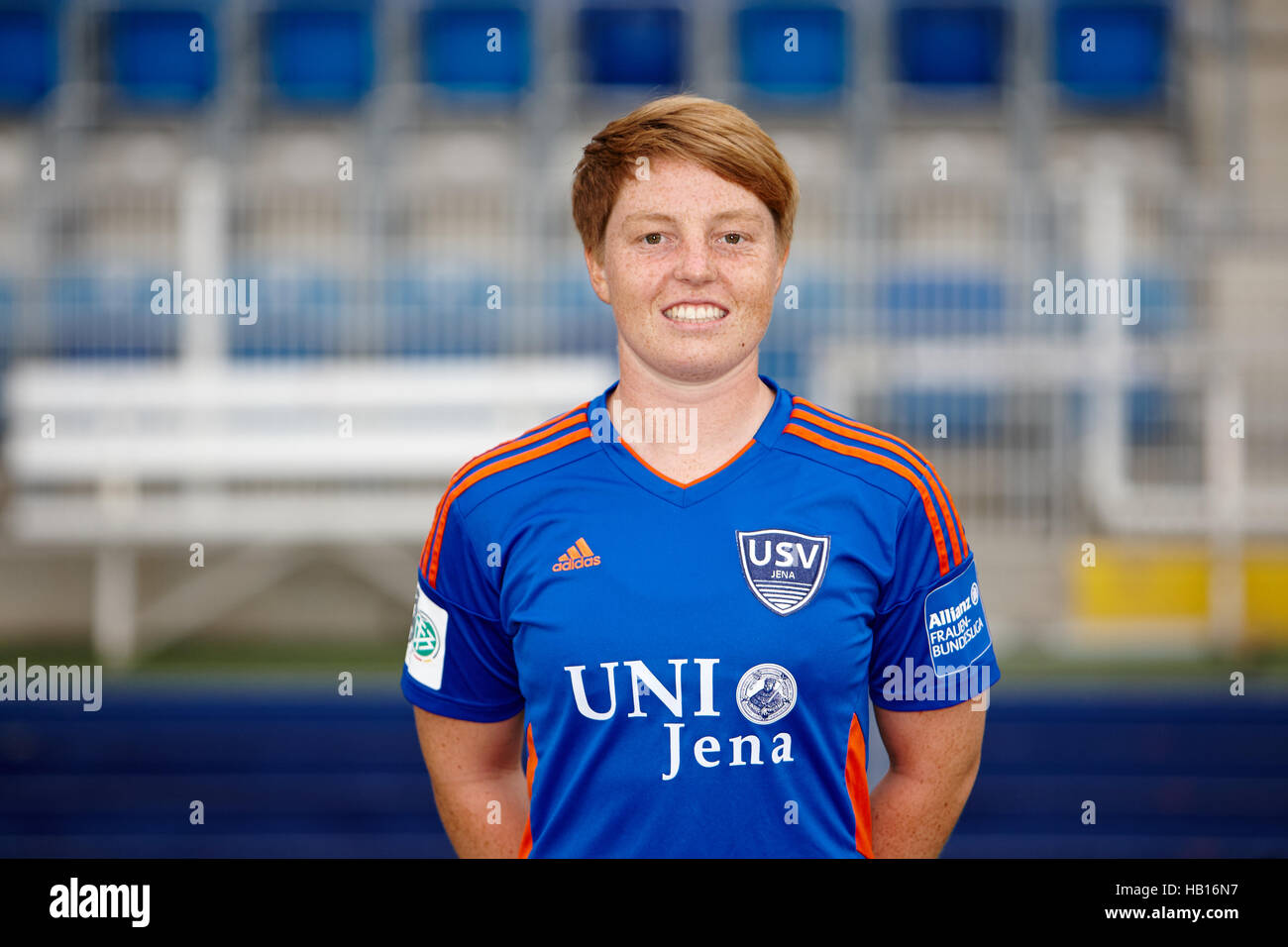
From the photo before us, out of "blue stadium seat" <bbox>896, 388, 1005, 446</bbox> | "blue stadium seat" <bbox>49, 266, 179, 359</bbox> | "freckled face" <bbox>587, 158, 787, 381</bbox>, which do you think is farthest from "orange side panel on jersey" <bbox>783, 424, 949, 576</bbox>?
"blue stadium seat" <bbox>49, 266, 179, 359</bbox>

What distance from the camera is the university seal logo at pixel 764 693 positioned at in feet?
3.67

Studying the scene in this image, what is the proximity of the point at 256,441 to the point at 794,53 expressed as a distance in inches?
161

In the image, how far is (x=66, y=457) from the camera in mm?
5203

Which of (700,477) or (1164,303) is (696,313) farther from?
(1164,303)

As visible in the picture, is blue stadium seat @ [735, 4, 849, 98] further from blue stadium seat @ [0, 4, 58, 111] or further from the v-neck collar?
the v-neck collar

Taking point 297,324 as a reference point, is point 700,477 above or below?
below

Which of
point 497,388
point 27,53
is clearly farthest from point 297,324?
point 27,53

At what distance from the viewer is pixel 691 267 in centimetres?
112

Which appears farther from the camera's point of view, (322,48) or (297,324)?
(322,48)

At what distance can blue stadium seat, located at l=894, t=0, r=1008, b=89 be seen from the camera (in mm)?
7414

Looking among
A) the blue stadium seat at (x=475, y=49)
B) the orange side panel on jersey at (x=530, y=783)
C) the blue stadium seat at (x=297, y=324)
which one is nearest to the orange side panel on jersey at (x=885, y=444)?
the orange side panel on jersey at (x=530, y=783)

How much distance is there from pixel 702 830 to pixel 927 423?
397cm
